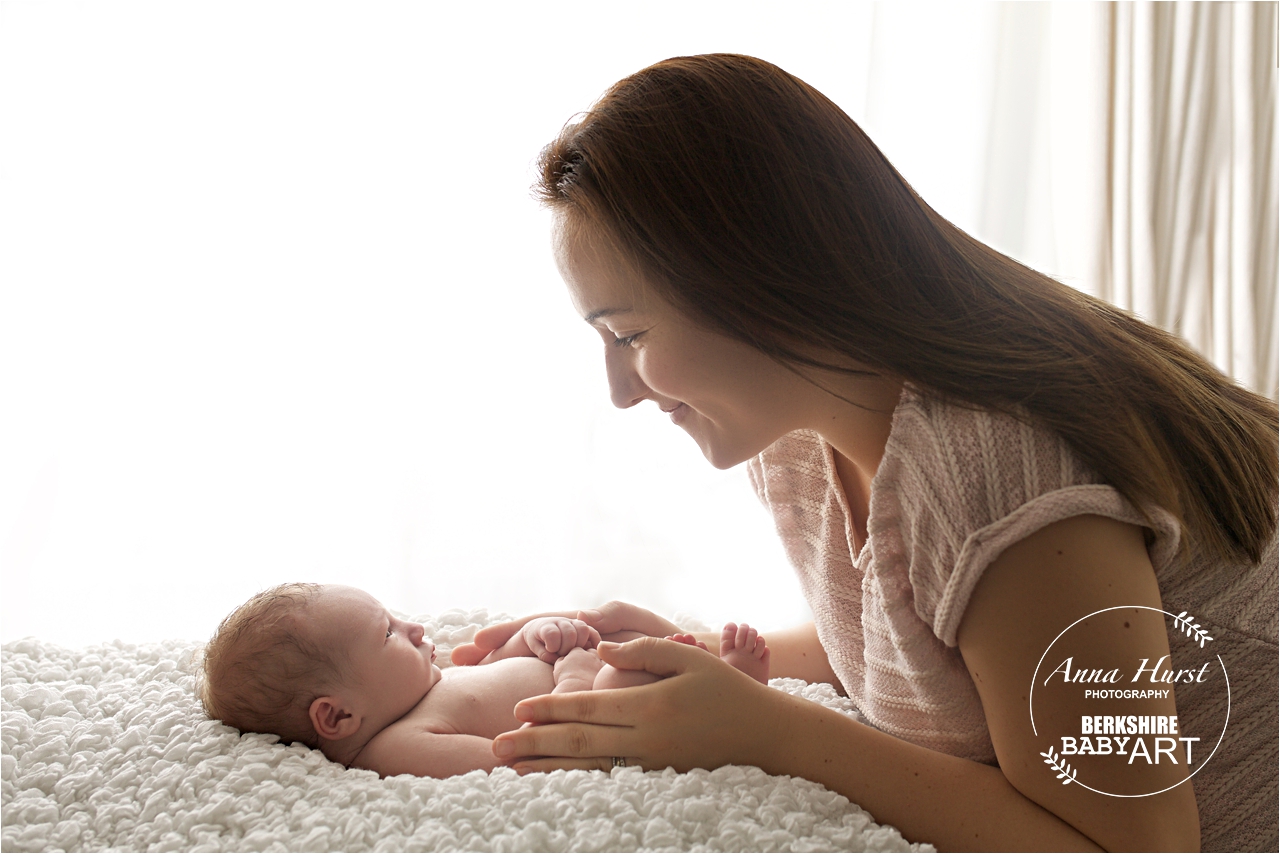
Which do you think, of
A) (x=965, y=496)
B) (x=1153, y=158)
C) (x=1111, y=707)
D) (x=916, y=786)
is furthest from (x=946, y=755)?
(x=1153, y=158)

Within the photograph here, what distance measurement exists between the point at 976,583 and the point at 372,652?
0.85 m

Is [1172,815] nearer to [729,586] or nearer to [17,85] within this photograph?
[729,586]

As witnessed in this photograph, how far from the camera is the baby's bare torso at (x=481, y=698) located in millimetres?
1205

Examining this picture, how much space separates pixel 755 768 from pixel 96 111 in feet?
6.76

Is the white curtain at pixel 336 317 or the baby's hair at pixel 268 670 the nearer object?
the baby's hair at pixel 268 670

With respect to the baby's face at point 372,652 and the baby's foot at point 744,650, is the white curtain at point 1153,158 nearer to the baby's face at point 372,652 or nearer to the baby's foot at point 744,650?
the baby's foot at point 744,650

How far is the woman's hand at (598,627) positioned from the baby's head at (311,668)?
0.13m

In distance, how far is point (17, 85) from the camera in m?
1.91

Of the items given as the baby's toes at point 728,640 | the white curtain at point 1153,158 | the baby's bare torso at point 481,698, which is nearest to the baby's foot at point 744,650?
the baby's toes at point 728,640

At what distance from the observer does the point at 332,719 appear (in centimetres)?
117

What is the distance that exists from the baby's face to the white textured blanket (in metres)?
0.15

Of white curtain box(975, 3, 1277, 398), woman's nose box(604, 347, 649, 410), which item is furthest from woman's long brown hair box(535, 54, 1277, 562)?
white curtain box(975, 3, 1277, 398)

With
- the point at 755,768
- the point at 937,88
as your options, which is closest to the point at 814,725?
the point at 755,768

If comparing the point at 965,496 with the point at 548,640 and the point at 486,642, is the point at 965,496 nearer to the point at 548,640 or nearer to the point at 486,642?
the point at 548,640
